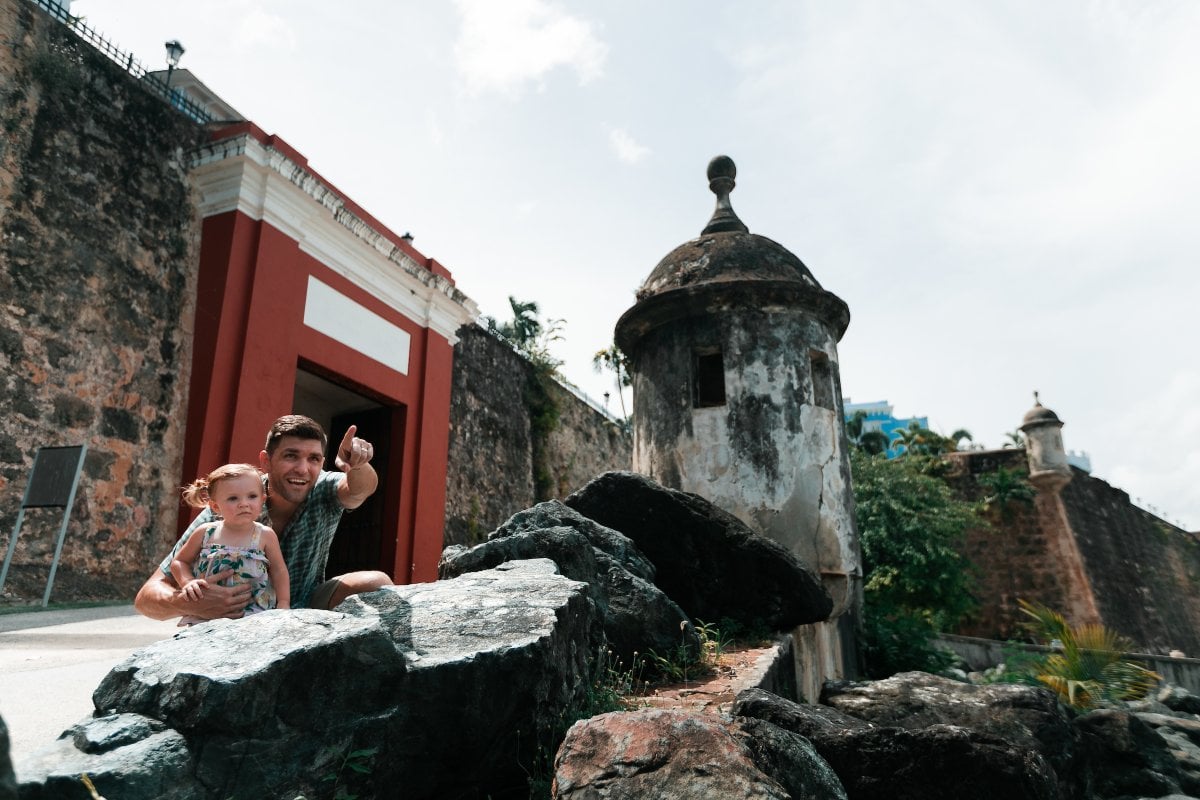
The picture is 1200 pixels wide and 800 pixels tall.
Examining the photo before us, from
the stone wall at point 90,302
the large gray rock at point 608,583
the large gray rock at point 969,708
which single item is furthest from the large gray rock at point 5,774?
the stone wall at point 90,302

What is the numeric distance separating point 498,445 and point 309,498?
388 inches

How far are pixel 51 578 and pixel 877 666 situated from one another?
6.38 metres

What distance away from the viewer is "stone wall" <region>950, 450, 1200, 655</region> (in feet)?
52.0

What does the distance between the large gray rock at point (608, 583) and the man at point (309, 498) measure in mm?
1050

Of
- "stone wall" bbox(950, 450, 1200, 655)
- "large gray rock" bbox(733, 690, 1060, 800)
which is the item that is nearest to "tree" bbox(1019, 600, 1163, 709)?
"stone wall" bbox(950, 450, 1200, 655)

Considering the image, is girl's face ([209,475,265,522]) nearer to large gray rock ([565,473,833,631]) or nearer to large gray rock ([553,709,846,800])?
large gray rock ([553,709,846,800])

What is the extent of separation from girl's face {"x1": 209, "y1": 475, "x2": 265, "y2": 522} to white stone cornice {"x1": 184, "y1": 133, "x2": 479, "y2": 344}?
5697mm

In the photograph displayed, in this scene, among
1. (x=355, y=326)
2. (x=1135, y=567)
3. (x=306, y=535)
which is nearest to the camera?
(x=306, y=535)

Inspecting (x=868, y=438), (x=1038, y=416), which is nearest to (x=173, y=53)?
(x=1038, y=416)

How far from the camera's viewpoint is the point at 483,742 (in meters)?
2.12

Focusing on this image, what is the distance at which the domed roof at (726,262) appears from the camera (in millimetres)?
6617

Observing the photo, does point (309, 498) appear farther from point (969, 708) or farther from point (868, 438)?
point (868, 438)

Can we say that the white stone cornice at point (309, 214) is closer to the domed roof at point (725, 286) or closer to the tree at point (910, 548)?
the domed roof at point (725, 286)

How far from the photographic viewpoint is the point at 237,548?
7.86ft
